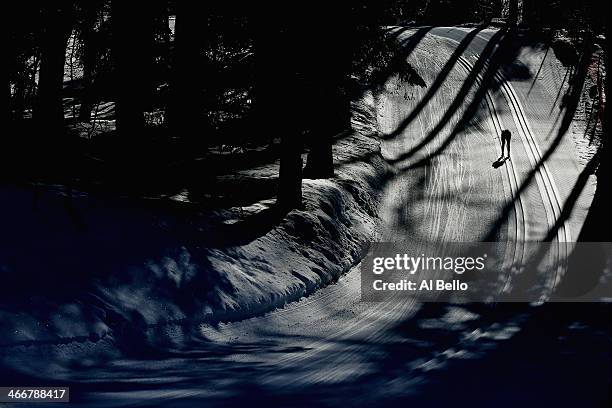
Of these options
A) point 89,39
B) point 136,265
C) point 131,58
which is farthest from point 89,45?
point 136,265

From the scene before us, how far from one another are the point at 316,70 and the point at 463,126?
550 inches

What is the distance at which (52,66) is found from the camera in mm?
16109

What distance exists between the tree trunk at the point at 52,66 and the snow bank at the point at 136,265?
5.28ft

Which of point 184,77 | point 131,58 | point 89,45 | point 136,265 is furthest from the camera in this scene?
point 184,77

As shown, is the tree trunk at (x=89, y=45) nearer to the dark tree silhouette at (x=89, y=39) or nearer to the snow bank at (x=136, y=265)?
the dark tree silhouette at (x=89, y=39)

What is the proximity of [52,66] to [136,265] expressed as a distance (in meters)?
5.24

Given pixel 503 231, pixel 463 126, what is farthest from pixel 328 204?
pixel 463 126

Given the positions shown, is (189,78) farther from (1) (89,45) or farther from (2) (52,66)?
(2) (52,66)

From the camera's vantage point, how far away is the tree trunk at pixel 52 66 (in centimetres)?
1438

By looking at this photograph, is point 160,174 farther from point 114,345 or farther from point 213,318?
point 114,345

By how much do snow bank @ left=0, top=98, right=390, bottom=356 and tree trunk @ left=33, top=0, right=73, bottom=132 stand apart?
1610mm

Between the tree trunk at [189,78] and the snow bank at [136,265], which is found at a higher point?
the tree trunk at [189,78]

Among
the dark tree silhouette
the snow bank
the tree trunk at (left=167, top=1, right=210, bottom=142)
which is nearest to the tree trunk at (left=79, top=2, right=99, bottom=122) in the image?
the dark tree silhouette

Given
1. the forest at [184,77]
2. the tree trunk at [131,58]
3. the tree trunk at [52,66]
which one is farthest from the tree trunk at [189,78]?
the tree trunk at [52,66]
